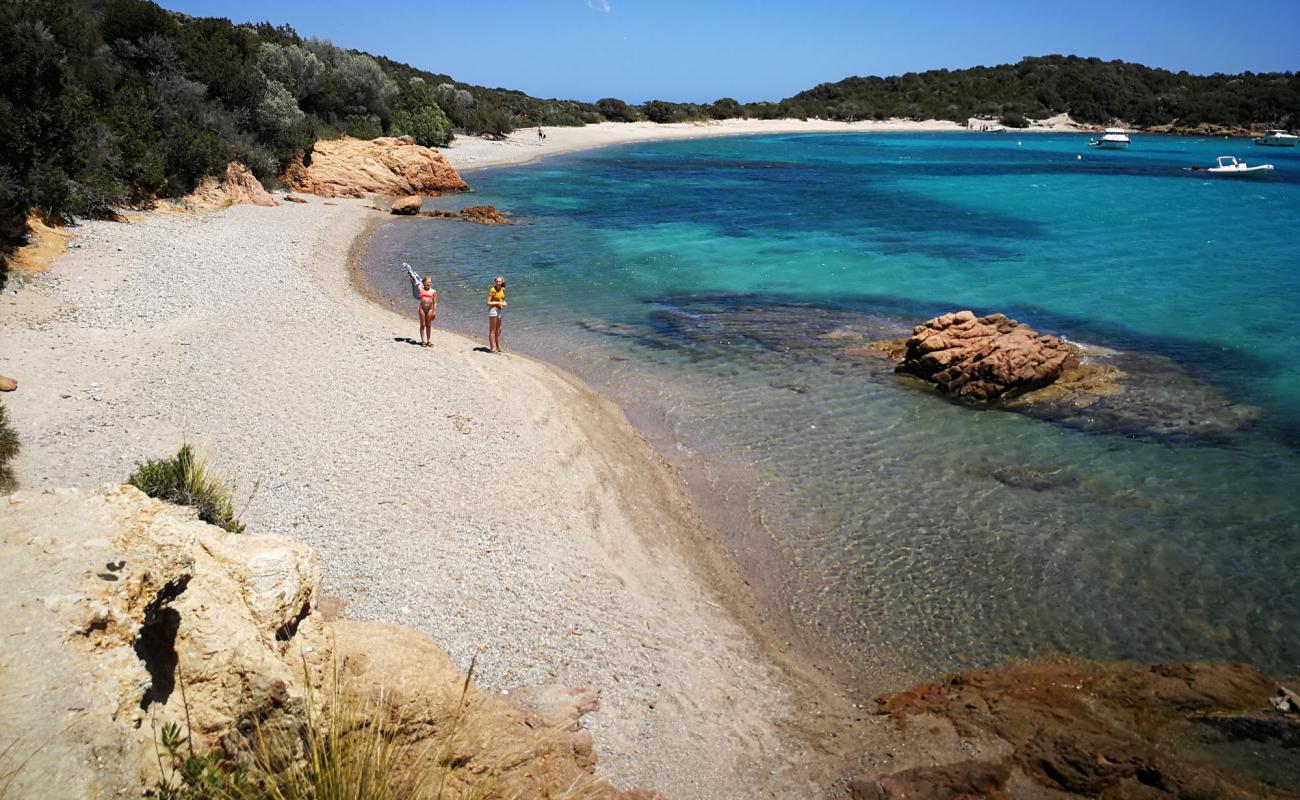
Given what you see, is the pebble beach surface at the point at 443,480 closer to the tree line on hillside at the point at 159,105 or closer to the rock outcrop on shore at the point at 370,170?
the tree line on hillside at the point at 159,105

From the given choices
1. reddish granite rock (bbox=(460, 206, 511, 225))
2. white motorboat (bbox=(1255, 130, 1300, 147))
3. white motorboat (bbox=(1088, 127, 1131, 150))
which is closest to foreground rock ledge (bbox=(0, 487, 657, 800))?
reddish granite rock (bbox=(460, 206, 511, 225))

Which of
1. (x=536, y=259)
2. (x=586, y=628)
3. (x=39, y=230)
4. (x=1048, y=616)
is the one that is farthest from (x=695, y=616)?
(x=536, y=259)

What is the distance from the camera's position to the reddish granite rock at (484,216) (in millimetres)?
31453

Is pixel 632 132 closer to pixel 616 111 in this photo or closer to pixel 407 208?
pixel 616 111

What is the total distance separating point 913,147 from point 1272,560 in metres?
84.3

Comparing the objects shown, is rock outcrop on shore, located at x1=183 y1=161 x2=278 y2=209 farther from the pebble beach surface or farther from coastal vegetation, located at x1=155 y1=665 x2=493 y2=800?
coastal vegetation, located at x1=155 y1=665 x2=493 y2=800

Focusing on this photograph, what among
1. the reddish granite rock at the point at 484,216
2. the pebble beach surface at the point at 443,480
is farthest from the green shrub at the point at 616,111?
the pebble beach surface at the point at 443,480

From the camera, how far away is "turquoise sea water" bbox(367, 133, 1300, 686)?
8523mm

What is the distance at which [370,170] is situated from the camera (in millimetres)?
36406

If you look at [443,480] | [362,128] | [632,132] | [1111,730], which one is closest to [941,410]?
[1111,730]

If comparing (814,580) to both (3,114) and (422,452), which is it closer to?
(422,452)

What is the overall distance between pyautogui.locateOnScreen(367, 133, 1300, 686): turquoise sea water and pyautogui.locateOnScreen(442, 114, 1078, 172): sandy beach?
21927 millimetres

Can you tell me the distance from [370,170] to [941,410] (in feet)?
103

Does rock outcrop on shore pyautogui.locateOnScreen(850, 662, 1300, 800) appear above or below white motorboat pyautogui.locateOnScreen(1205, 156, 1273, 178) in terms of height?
below
